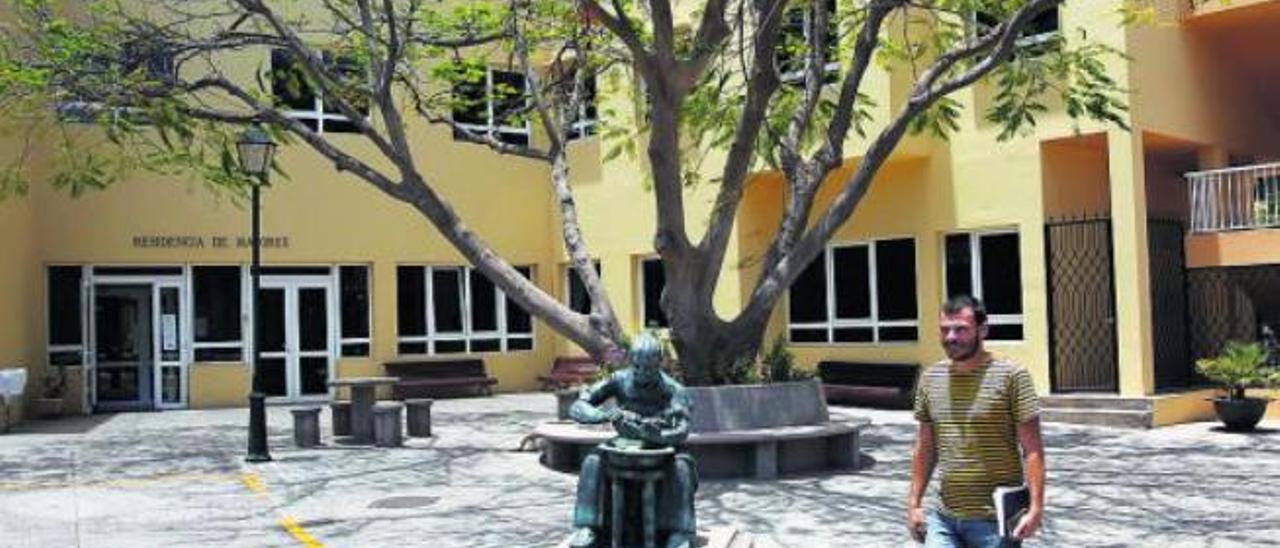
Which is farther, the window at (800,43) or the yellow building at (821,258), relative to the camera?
the yellow building at (821,258)

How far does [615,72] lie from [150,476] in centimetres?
834

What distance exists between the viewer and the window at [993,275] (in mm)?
18719

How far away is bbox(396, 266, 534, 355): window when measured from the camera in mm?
25141

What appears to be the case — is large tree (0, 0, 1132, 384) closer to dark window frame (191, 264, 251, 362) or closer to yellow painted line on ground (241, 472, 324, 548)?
yellow painted line on ground (241, 472, 324, 548)

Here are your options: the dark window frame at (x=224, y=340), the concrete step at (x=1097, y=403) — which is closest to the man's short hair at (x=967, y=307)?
the concrete step at (x=1097, y=403)

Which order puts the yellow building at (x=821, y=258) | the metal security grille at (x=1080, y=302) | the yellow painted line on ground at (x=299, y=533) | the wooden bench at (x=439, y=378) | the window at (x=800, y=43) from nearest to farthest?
1. the yellow painted line on ground at (x=299, y=533)
2. the window at (x=800, y=43)
3. the yellow building at (x=821, y=258)
4. the metal security grille at (x=1080, y=302)
5. the wooden bench at (x=439, y=378)

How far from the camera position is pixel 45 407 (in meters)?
21.1

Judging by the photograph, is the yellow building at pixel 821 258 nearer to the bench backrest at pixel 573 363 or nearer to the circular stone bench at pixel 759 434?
the bench backrest at pixel 573 363

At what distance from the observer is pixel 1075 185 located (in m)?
18.7

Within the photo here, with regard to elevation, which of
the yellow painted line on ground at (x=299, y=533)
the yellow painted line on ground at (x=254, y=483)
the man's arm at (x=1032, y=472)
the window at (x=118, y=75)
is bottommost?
the yellow painted line on ground at (x=299, y=533)

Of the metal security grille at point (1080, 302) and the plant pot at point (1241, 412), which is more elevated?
the metal security grille at point (1080, 302)

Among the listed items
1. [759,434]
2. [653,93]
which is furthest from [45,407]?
[759,434]

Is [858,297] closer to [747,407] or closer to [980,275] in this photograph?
[980,275]

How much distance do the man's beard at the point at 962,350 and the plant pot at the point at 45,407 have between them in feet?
64.5
